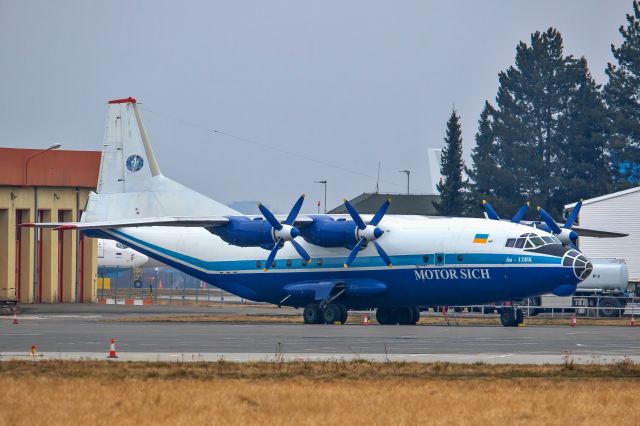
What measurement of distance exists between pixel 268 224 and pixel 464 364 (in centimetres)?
2257

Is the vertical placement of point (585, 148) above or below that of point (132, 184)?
above

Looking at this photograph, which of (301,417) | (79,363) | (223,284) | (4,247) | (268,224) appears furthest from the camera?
(4,247)

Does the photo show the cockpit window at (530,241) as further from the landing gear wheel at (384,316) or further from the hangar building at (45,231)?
the hangar building at (45,231)

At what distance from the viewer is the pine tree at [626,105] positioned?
103 meters

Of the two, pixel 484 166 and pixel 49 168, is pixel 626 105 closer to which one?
pixel 484 166

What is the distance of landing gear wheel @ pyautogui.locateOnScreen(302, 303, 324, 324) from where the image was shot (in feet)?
164

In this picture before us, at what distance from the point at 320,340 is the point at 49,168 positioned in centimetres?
4305

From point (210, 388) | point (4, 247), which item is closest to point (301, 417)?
point (210, 388)

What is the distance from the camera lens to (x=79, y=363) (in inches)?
1077

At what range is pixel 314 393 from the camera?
871 inches

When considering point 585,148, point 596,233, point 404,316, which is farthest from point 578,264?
point 585,148

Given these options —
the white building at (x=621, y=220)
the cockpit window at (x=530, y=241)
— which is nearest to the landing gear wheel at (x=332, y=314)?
the cockpit window at (x=530, y=241)

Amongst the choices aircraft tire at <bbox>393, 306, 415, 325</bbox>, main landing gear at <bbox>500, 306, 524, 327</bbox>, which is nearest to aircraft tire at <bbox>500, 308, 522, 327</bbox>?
main landing gear at <bbox>500, 306, 524, 327</bbox>

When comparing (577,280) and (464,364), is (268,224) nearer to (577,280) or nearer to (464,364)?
(577,280)
